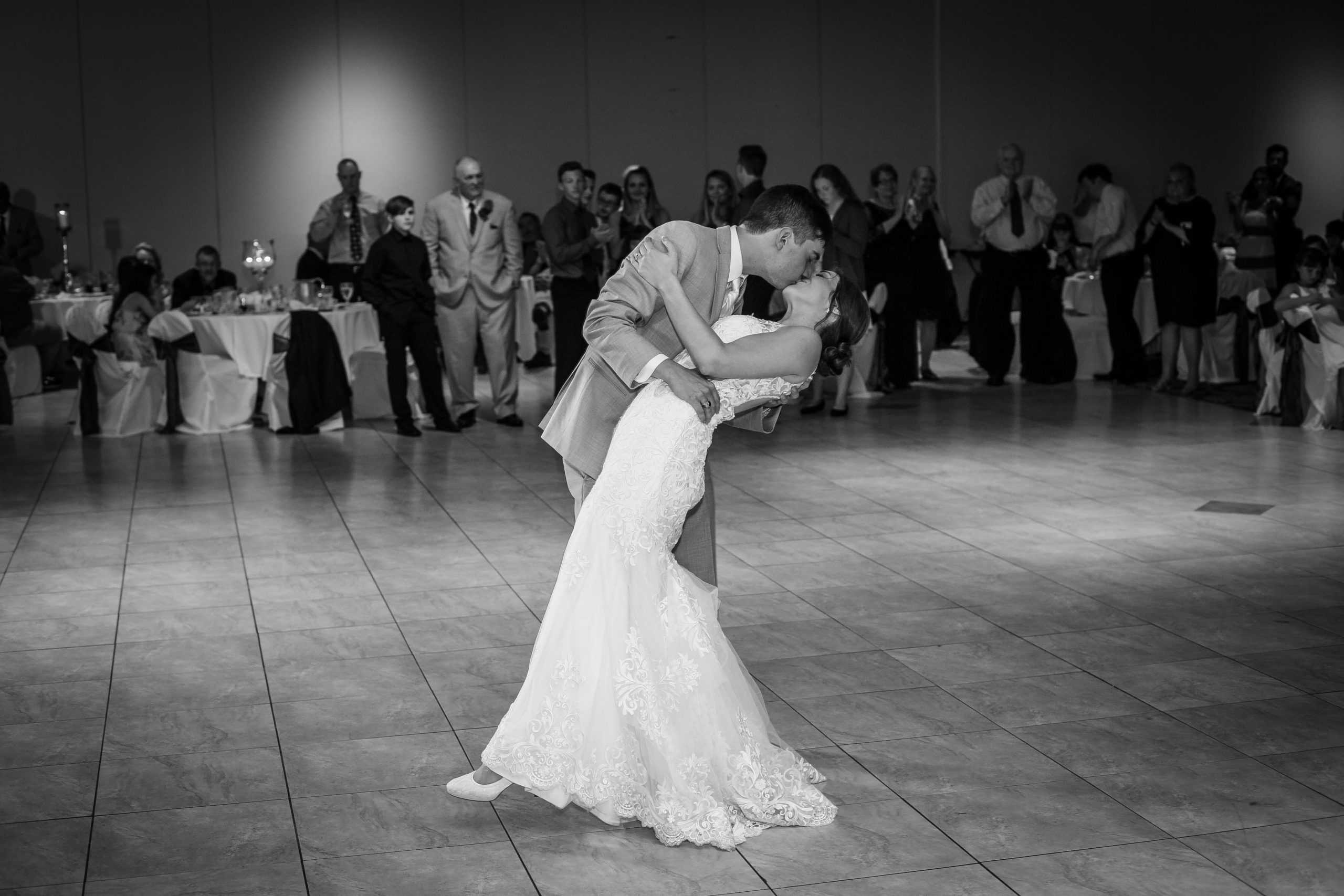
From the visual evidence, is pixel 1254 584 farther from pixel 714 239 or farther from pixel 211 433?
pixel 211 433

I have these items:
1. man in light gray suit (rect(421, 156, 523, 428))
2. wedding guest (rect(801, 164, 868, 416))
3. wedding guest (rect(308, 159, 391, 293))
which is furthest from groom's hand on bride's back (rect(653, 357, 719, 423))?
wedding guest (rect(308, 159, 391, 293))

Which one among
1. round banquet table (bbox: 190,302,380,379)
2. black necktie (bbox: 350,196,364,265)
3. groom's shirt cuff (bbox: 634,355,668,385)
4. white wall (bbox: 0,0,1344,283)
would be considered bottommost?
round banquet table (bbox: 190,302,380,379)

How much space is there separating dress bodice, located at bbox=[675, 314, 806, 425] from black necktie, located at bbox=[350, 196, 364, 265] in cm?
904

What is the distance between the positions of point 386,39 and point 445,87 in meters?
0.65

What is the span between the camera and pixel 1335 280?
8.60m

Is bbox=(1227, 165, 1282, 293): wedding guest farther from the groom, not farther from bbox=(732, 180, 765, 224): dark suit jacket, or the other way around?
the groom

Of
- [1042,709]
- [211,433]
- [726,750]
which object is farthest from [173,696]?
[211,433]

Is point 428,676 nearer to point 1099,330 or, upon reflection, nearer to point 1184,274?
point 1184,274

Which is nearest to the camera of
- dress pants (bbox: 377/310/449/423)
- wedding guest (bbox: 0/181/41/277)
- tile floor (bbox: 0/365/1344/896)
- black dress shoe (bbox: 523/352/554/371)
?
tile floor (bbox: 0/365/1344/896)

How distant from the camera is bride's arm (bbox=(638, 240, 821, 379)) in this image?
10.1ft

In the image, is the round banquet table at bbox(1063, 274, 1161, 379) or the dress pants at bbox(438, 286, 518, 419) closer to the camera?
the dress pants at bbox(438, 286, 518, 419)

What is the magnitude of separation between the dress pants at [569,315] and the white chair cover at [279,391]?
4.72ft

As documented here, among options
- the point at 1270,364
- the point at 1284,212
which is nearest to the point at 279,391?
the point at 1270,364

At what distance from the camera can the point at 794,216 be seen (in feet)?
10.3
